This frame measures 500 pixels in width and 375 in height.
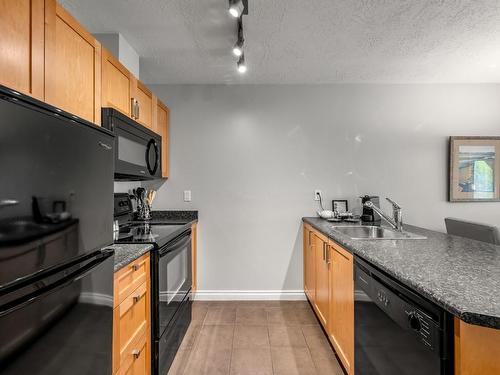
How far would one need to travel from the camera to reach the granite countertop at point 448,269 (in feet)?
2.56

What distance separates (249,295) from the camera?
315cm

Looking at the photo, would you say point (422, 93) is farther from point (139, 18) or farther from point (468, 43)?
point (139, 18)

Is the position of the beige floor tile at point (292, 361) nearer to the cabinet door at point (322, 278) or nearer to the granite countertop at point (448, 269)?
the cabinet door at point (322, 278)

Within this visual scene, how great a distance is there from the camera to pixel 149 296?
5.31 feet

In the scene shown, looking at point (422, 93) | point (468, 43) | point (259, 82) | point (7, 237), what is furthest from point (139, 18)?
A: point (422, 93)

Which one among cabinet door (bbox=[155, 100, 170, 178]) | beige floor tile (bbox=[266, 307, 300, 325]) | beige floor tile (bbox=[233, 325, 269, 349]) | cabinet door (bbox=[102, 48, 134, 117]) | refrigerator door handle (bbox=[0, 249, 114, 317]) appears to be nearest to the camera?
refrigerator door handle (bbox=[0, 249, 114, 317])

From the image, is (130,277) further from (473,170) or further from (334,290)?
(473,170)

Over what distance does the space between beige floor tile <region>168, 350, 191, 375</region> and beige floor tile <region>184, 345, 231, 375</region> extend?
26 mm

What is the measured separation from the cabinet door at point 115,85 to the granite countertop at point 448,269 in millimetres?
1681

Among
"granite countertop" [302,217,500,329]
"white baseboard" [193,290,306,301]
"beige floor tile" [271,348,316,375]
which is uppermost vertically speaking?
"granite countertop" [302,217,500,329]

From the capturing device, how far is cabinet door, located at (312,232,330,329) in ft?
7.14

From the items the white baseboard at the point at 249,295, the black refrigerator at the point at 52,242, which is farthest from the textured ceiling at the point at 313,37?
the white baseboard at the point at 249,295

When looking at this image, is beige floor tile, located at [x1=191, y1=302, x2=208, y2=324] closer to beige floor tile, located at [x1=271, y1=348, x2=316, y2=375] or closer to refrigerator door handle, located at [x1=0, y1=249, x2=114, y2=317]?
beige floor tile, located at [x1=271, y1=348, x2=316, y2=375]

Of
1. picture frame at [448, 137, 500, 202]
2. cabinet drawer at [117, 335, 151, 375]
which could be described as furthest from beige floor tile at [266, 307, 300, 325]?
picture frame at [448, 137, 500, 202]
